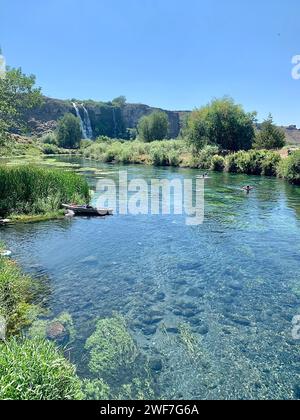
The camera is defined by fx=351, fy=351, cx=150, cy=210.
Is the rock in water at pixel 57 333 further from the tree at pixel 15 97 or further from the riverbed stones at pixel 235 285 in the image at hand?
the tree at pixel 15 97

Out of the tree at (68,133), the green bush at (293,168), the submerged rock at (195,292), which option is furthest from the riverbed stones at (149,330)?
the tree at (68,133)

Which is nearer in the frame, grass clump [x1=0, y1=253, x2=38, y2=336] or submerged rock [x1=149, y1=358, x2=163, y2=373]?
submerged rock [x1=149, y1=358, x2=163, y2=373]

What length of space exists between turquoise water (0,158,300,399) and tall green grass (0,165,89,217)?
2795mm

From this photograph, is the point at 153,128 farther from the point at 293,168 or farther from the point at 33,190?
the point at 33,190

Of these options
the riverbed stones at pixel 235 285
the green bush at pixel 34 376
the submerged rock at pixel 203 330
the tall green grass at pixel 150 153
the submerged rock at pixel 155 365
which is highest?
the tall green grass at pixel 150 153

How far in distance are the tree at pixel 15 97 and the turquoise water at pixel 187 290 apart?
286 inches

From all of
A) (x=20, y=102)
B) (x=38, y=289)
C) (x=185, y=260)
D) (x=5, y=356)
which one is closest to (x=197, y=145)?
(x=20, y=102)

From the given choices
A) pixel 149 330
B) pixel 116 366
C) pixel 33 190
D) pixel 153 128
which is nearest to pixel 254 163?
pixel 33 190

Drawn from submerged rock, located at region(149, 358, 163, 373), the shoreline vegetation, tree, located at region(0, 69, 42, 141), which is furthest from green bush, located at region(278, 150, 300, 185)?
submerged rock, located at region(149, 358, 163, 373)

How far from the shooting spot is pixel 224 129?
274ft

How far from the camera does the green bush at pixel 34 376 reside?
6008 mm

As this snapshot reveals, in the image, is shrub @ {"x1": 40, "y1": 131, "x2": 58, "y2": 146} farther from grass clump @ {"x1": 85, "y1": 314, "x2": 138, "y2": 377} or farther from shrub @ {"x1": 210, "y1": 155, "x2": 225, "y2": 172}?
grass clump @ {"x1": 85, "y1": 314, "x2": 138, "y2": 377}

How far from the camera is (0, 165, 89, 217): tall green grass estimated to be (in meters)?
25.3

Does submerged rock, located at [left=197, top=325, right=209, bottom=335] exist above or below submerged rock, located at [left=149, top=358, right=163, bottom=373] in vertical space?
above
